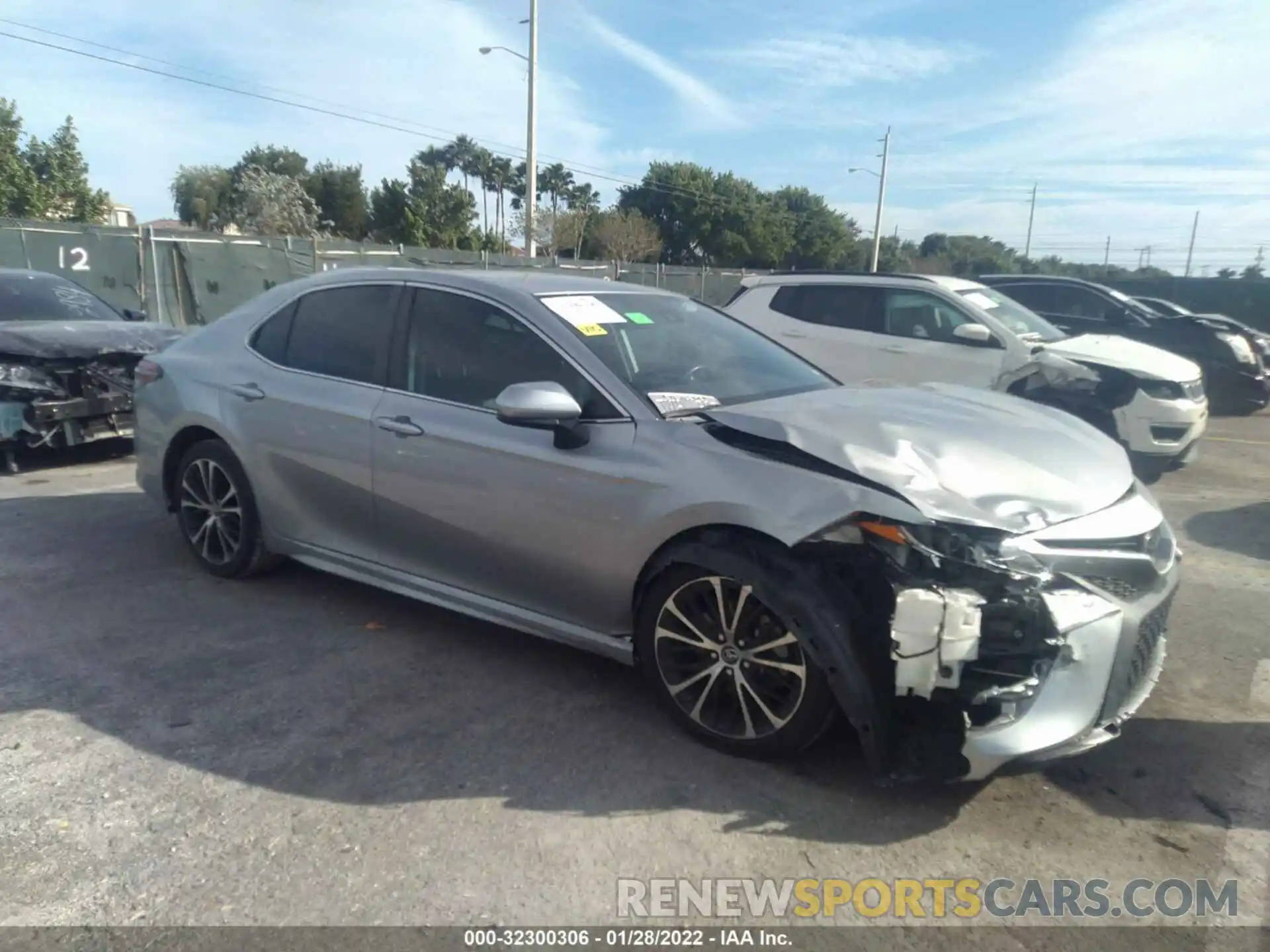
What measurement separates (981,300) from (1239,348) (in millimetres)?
6667

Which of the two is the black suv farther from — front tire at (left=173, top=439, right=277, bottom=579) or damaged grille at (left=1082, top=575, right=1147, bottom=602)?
front tire at (left=173, top=439, right=277, bottom=579)

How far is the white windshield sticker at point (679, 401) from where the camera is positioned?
357 centimetres

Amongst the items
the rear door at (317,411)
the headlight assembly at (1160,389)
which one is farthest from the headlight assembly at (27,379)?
the headlight assembly at (1160,389)

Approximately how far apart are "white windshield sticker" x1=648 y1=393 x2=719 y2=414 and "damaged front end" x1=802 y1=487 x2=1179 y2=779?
844 mm

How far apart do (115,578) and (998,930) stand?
4.57 m

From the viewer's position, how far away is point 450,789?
309 cm

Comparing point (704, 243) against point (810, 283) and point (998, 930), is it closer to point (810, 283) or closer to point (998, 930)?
point (810, 283)

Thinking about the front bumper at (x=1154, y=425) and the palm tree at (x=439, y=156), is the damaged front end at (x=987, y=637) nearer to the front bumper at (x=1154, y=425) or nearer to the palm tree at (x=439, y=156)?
the front bumper at (x=1154, y=425)

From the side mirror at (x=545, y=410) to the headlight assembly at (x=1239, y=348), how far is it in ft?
41.3

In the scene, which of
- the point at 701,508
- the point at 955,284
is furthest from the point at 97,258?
the point at 701,508

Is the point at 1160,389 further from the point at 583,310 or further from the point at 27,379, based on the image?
the point at 27,379

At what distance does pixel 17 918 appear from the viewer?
245 centimetres

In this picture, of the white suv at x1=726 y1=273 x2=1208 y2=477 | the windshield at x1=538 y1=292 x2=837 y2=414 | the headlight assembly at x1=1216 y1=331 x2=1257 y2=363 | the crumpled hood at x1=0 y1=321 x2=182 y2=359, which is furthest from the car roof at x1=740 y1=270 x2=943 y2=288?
the headlight assembly at x1=1216 y1=331 x2=1257 y2=363

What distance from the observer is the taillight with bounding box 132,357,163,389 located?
5.17 meters
